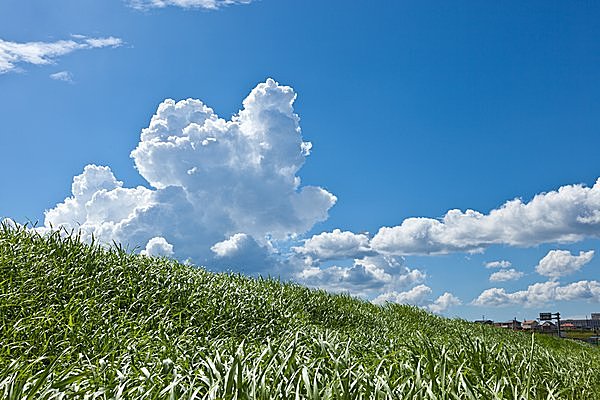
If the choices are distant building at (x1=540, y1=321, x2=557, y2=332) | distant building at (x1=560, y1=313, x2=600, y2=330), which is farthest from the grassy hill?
distant building at (x1=560, y1=313, x2=600, y2=330)

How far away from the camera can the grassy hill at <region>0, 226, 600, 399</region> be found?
3.27m

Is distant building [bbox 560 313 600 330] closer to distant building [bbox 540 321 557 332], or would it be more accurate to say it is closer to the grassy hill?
distant building [bbox 540 321 557 332]

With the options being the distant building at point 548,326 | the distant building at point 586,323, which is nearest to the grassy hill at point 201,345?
the distant building at point 548,326

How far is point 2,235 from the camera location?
24.8ft

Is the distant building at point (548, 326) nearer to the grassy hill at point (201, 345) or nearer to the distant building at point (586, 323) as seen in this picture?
the distant building at point (586, 323)

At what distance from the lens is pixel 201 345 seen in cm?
526

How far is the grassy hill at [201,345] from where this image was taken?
129 inches

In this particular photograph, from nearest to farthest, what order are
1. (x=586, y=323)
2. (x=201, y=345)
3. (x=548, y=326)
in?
(x=201, y=345) < (x=548, y=326) < (x=586, y=323)

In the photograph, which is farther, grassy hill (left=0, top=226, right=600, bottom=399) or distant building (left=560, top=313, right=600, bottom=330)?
distant building (left=560, top=313, right=600, bottom=330)

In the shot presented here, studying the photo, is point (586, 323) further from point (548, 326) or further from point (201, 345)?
point (201, 345)

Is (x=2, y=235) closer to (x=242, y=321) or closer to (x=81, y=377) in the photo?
(x=242, y=321)

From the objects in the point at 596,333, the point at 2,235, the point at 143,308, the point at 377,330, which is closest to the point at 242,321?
the point at 143,308

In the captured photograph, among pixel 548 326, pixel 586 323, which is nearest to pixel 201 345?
pixel 548 326

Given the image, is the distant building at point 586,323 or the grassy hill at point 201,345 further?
the distant building at point 586,323
